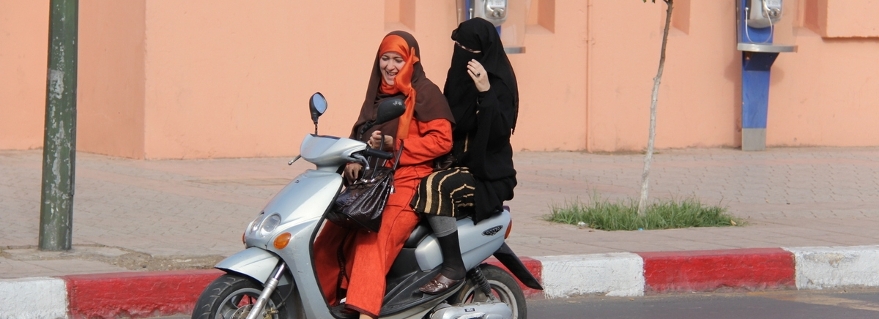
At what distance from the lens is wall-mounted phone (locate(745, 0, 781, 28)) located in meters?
13.7

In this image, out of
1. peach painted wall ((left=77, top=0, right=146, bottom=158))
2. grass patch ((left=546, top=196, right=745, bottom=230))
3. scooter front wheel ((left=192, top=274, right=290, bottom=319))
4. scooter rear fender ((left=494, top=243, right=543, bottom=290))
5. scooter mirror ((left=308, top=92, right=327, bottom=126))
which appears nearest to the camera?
scooter front wheel ((left=192, top=274, right=290, bottom=319))

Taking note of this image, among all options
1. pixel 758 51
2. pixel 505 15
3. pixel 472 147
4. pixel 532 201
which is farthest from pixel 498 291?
pixel 758 51

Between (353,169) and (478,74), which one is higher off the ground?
(478,74)

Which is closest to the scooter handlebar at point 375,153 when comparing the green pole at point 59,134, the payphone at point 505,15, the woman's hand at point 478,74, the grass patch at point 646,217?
the woman's hand at point 478,74

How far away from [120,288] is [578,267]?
2.44m

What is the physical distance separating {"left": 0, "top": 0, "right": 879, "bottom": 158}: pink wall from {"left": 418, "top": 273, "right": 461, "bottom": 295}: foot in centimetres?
734

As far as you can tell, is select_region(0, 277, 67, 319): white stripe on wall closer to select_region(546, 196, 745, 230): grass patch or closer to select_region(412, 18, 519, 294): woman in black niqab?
select_region(412, 18, 519, 294): woman in black niqab

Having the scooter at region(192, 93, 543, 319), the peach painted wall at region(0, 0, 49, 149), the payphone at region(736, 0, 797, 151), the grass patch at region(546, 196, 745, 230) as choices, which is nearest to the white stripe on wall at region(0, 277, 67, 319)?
the scooter at region(192, 93, 543, 319)

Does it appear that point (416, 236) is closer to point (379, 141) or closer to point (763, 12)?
point (379, 141)

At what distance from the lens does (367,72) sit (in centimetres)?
1254

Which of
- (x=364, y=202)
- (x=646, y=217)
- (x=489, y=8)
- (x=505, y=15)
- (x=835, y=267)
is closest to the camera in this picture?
(x=364, y=202)

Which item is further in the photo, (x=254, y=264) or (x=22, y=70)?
(x=22, y=70)

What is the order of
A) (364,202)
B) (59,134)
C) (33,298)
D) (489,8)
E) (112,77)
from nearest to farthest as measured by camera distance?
(364,202) < (33,298) < (59,134) < (112,77) < (489,8)

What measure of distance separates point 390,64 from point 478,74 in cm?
36
